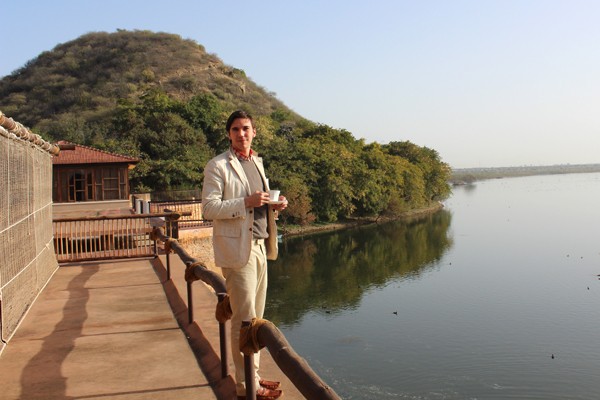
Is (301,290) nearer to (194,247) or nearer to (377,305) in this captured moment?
(377,305)

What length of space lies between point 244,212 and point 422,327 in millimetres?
20596

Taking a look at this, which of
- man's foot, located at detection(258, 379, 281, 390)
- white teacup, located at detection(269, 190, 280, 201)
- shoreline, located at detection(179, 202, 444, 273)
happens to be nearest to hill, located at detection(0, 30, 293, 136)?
shoreline, located at detection(179, 202, 444, 273)

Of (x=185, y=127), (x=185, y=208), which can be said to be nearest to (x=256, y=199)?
(x=185, y=208)

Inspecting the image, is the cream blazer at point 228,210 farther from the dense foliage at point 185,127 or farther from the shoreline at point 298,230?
the dense foliage at point 185,127

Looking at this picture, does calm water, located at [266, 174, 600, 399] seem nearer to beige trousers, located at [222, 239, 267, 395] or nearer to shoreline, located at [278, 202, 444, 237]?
shoreline, located at [278, 202, 444, 237]

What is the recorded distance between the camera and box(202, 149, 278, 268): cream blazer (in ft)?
11.5

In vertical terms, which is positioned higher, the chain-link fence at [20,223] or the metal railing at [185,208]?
the chain-link fence at [20,223]

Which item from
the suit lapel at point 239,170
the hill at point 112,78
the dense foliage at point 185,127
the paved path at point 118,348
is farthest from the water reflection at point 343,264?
the hill at point 112,78

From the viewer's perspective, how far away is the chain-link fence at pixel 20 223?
5430 mm

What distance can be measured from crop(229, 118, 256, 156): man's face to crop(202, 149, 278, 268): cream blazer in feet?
0.24

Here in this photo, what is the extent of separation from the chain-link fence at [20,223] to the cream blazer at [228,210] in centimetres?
261

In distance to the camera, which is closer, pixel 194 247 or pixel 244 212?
pixel 244 212

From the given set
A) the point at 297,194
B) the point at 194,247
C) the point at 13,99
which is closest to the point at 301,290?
the point at 194,247

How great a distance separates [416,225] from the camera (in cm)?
5506
